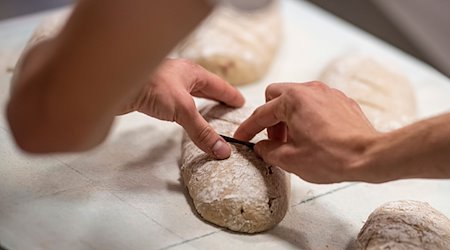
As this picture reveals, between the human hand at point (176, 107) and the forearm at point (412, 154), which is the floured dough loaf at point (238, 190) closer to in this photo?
the human hand at point (176, 107)

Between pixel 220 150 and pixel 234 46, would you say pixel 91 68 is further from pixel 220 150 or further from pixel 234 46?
pixel 234 46

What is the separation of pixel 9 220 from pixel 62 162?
20 cm

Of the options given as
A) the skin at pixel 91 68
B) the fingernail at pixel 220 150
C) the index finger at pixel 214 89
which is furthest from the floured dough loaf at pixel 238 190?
the skin at pixel 91 68

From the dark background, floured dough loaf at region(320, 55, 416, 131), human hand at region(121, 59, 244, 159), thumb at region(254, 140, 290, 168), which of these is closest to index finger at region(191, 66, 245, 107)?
human hand at region(121, 59, 244, 159)

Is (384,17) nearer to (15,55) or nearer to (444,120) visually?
(15,55)

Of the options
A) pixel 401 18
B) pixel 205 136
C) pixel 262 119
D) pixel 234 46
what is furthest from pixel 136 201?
pixel 401 18

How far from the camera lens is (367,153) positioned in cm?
117

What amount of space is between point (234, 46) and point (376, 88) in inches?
14.6

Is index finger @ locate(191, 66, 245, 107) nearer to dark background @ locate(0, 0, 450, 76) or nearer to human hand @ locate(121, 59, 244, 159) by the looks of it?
human hand @ locate(121, 59, 244, 159)

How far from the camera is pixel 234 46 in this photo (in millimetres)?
1866

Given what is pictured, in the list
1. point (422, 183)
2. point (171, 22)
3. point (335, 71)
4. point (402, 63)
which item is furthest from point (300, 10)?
point (171, 22)

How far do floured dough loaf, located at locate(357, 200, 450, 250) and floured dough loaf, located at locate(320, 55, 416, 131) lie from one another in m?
0.38

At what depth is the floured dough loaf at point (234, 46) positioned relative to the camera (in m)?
1.81

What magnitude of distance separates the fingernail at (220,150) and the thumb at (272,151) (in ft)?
0.19
